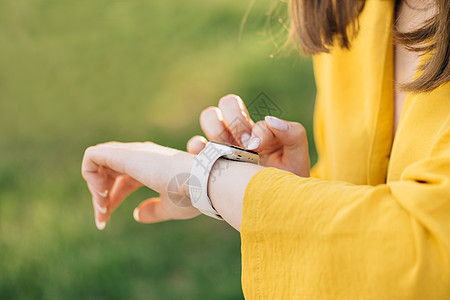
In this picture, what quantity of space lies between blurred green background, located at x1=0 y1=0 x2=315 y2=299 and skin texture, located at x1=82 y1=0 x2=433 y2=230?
75 cm

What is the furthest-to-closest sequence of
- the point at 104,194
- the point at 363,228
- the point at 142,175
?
the point at 104,194, the point at 142,175, the point at 363,228

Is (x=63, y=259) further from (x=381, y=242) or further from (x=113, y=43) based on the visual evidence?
(x=381, y=242)

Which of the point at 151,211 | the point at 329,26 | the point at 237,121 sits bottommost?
the point at 151,211

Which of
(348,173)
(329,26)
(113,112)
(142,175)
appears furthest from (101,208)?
(113,112)

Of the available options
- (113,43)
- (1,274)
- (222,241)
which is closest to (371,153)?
(222,241)

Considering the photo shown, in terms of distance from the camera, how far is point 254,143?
946 mm

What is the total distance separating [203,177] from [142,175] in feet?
0.53

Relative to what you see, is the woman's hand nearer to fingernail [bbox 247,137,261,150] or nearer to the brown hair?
fingernail [bbox 247,137,261,150]

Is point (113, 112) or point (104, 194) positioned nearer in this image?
point (104, 194)

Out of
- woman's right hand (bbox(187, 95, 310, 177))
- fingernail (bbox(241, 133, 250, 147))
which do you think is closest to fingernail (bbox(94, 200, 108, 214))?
woman's right hand (bbox(187, 95, 310, 177))

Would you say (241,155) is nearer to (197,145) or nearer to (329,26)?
(197,145)

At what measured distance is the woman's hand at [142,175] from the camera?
35.6 inches

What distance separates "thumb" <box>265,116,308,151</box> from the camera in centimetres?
95

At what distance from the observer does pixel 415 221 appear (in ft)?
2.10
